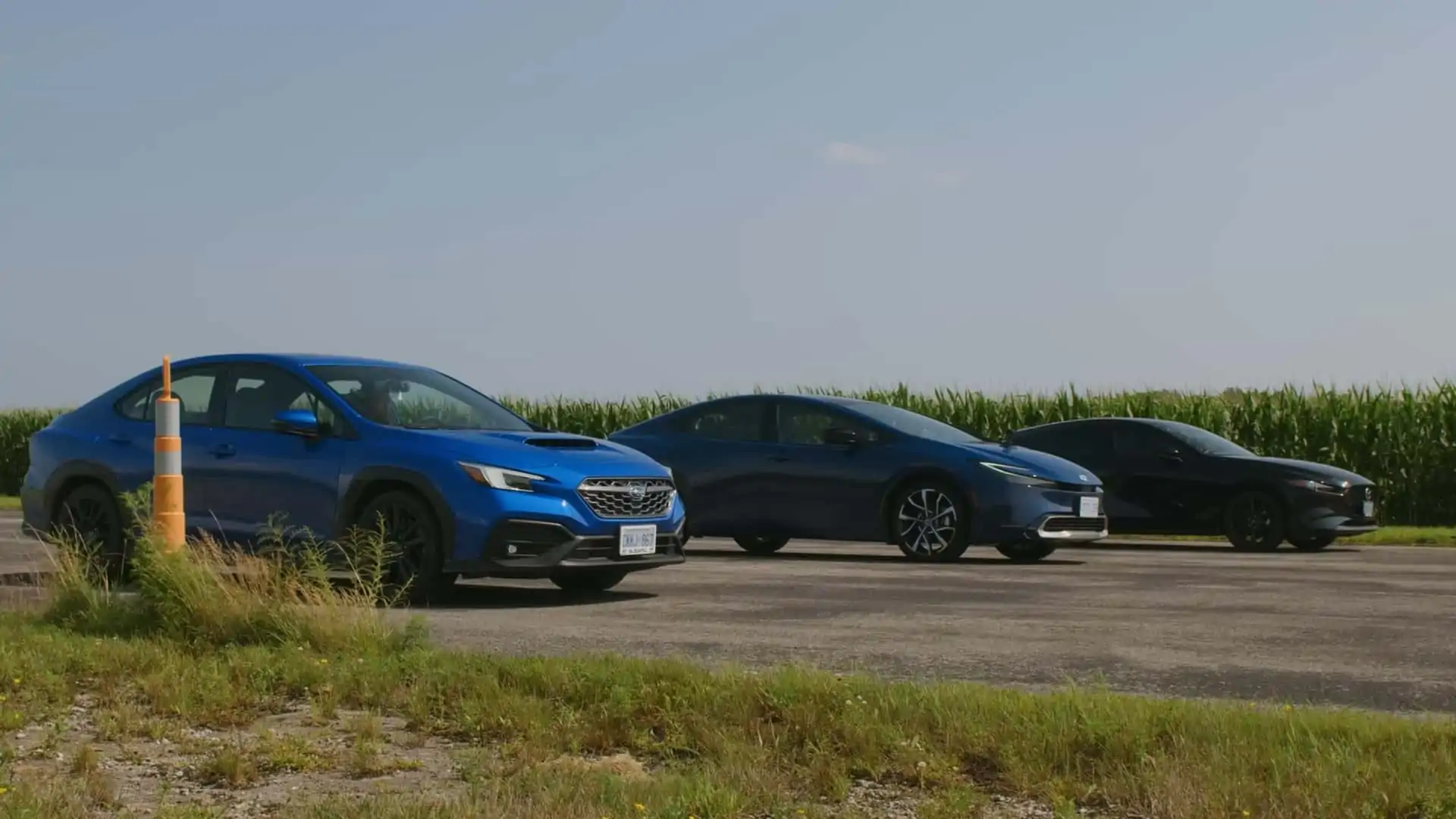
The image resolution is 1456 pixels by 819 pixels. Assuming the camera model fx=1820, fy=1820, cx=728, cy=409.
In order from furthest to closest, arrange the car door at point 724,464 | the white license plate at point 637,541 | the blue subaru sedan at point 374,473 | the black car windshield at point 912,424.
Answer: the car door at point 724,464, the black car windshield at point 912,424, the white license plate at point 637,541, the blue subaru sedan at point 374,473

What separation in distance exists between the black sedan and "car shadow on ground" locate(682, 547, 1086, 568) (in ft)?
9.84

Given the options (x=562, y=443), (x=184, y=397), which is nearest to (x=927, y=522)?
(x=562, y=443)

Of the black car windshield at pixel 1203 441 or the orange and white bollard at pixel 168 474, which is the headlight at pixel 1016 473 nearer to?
the black car windshield at pixel 1203 441

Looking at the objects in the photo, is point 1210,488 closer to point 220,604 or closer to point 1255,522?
point 1255,522

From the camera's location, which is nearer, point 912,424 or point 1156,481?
point 912,424

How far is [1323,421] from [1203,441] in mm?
8947

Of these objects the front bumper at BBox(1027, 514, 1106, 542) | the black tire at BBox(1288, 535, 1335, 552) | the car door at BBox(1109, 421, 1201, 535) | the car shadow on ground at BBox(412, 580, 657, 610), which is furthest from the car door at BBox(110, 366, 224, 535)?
the black tire at BBox(1288, 535, 1335, 552)

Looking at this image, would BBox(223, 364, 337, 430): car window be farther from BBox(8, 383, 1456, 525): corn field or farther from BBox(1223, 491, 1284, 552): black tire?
BBox(8, 383, 1456, 525): corn field

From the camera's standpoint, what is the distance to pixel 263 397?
12.5m

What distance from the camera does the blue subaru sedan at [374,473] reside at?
448 inches

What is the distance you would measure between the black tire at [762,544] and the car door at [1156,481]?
4.39 m

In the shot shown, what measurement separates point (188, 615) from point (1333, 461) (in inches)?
888

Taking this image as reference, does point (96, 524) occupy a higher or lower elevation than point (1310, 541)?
higher

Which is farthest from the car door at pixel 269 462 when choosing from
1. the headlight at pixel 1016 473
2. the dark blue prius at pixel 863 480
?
the headlight at pixel 1016 473
